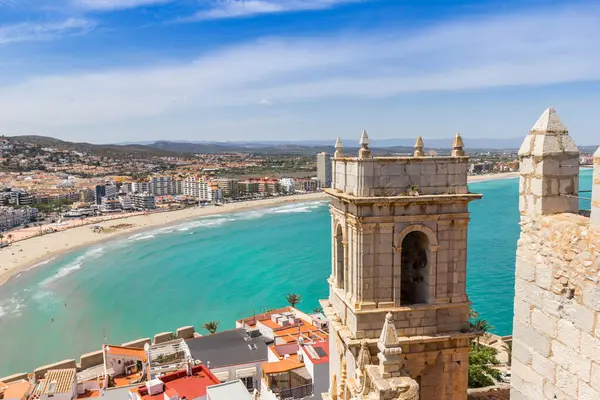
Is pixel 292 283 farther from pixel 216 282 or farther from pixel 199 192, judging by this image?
pixel 199 192

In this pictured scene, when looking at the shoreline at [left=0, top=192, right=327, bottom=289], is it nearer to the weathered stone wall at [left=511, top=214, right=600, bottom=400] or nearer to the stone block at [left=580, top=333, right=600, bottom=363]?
the weathered stone wall at [left=511, top=214, right=600, bottom=400]

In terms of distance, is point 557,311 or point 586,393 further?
point 557,311

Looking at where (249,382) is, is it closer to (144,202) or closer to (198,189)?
(144,202)

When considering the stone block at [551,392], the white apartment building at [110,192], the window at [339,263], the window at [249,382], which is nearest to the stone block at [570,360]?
the stone block at [551,392]

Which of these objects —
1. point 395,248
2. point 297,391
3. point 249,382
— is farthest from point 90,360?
point 395,248

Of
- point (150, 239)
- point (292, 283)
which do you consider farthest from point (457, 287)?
point (150, 239)
